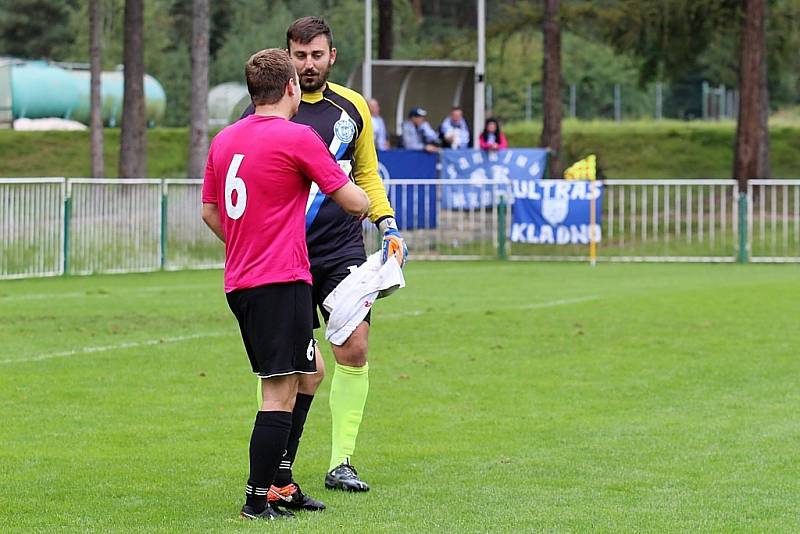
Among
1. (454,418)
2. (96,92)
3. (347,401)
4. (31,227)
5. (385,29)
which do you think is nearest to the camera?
(347,401)

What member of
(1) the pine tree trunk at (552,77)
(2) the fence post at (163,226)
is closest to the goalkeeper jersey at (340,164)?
(2) the fence post at (163,226)

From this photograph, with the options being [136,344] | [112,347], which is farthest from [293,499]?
[136,344]

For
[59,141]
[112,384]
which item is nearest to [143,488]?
[112,384]

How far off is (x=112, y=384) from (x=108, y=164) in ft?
138

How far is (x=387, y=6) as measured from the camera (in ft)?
129

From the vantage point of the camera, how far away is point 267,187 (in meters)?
5.96

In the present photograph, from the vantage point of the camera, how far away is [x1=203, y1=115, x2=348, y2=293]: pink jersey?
5945 millimetres

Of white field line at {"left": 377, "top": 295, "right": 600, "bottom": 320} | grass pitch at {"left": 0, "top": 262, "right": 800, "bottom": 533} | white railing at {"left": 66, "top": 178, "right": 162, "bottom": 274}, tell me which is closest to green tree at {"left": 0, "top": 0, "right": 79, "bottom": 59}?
white railing at {"left": 66, "top": 178, "right": 162, "bottom": 274}

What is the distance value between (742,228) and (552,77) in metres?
9.85

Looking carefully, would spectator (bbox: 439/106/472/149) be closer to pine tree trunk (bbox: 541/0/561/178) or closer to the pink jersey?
pine tree trunk (bbox: 541/0/561/178)

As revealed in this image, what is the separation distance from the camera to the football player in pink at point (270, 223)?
5.95 meters

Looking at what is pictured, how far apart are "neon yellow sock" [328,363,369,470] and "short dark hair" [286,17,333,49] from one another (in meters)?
1.50

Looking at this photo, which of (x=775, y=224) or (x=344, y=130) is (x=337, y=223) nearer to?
(x=344, y=130)

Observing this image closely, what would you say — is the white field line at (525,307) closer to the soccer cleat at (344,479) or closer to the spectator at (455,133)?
the soccer cleat at (344,479)
